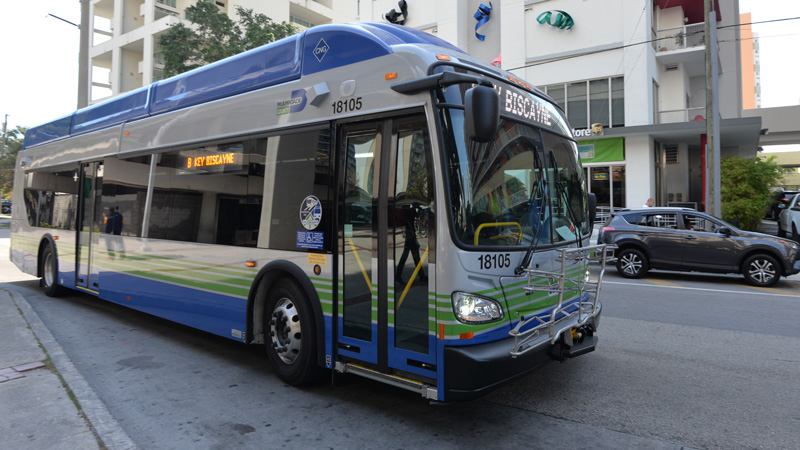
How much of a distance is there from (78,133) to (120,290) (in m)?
3.30

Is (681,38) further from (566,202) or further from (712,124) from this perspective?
(566,202)

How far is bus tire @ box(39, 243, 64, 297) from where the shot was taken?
9.35 metres

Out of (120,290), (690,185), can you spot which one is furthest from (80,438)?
(690,185)

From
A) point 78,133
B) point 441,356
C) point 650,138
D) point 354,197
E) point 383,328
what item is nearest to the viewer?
point 441,356

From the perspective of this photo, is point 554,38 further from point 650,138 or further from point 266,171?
point 266,171

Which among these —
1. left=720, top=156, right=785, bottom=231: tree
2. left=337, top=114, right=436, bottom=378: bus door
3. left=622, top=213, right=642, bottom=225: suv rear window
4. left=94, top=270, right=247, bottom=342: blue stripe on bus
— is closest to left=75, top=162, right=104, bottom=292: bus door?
left=94, top=270, right=247, bottom=342: blue stripe on bus

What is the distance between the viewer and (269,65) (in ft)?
17.7

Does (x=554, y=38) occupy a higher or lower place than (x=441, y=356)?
higher

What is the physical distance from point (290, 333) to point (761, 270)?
10.9 m

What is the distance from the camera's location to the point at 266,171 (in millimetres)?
5199

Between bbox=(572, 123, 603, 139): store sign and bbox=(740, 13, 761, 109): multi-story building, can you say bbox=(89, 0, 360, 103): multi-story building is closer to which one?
bbox=(572, 123, 603, 139): store sign

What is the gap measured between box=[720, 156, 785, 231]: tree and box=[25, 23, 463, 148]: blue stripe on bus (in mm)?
18416

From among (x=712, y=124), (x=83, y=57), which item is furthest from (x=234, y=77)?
(x=712, y=124)

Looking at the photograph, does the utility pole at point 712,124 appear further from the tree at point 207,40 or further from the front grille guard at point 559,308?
the tree at point 207,40
